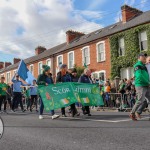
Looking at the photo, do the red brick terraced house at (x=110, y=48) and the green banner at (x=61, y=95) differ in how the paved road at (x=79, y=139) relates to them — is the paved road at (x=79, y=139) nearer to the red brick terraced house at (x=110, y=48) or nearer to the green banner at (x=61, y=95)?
the green banner at (x=61, y=95)

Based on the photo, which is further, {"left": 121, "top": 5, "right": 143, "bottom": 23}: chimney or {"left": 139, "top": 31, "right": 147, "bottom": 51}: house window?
{"left": 121, "top": 5, "right": 143, "bottom": 23}: chimney

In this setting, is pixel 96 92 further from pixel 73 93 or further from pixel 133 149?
pixel 133 149

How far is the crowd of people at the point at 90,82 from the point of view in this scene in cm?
849

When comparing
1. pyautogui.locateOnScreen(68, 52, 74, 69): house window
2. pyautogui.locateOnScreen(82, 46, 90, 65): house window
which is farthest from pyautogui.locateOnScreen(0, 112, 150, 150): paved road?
pyautogui.locateOnScreen(68, 52, 74, 69): house window

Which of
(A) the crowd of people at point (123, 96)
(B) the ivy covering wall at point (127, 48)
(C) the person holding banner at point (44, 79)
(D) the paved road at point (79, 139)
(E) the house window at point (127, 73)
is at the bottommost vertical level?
(D) the paved road at point (79, 139)

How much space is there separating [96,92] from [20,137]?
5.09 meters

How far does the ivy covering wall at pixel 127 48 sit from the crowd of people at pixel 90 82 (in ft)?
29.0

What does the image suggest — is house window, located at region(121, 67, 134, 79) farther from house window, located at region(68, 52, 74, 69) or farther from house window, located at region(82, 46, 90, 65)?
house window, located at region(68, 52, 74, 69)

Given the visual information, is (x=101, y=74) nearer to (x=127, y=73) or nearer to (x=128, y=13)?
(x=127, y=73)

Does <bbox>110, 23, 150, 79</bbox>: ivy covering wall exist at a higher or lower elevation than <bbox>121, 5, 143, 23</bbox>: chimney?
lower

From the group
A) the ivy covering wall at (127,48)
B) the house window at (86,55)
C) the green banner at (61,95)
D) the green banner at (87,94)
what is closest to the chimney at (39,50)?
the house window at (86,55)

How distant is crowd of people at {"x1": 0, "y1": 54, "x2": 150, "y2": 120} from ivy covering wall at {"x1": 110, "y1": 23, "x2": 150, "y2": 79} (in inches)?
348

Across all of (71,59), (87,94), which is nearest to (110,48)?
(71,59)

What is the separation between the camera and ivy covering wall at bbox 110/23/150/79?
84.0ft
